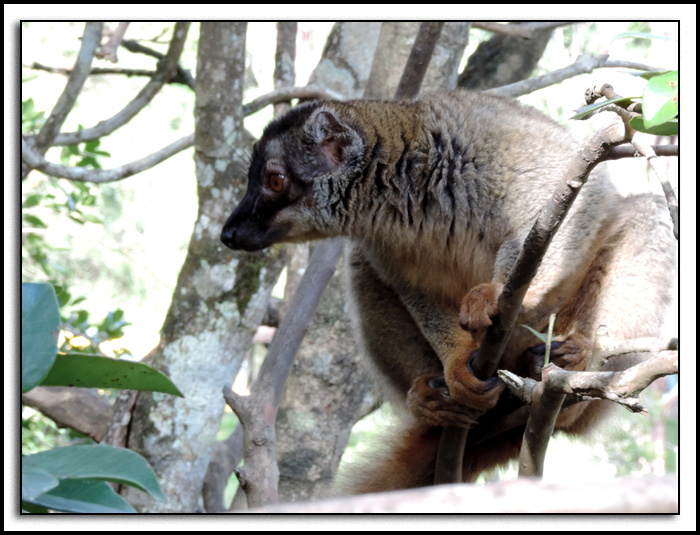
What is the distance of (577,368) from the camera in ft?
8.33

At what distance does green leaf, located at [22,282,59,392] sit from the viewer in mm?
1521

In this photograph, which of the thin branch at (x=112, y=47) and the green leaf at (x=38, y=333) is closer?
the green leaf at (x=38, y=333)

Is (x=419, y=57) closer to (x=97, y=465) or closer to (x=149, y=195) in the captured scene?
(x=97, y=465)

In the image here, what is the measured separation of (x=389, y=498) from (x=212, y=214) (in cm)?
319

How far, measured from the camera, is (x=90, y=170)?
4715mm

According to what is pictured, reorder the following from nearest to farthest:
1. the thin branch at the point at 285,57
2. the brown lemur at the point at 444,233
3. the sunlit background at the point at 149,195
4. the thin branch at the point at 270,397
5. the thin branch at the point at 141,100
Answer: the brown lemur at the point at 444,233, the thin branch at the point at 270,397, the thin branch at the point at 141,100, the thin branch at the point at 285,57, the sunlit background at the point at 149,195

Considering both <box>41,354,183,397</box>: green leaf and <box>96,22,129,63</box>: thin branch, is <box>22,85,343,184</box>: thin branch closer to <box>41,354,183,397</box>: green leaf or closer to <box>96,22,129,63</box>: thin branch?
<box>96,22,129,63</box>: thin branch

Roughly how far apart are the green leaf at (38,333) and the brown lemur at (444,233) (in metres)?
1.42

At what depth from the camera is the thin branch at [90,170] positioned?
4285mm

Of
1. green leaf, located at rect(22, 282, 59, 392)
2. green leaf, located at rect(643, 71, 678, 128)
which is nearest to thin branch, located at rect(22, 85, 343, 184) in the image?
green leaf, located at rect(22, 282, 59, 392)

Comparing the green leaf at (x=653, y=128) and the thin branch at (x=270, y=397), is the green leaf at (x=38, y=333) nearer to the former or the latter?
the green leaf at (x=653, y=128)

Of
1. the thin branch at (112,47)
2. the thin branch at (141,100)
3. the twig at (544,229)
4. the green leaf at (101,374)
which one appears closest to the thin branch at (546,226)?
the twig at (544,229)

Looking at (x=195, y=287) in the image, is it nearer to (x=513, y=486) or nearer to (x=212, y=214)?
(x=212, y=214)

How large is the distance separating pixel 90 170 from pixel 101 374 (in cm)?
325
